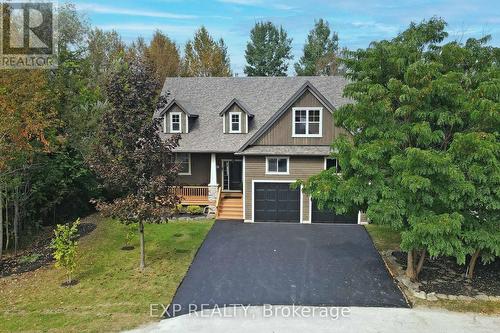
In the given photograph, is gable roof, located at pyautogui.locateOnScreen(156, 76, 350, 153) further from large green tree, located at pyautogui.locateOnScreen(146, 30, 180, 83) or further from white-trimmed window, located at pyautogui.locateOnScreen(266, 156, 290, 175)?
large green tree, located at pyautogui.locateOnScreen(146, 30, 180, 83)

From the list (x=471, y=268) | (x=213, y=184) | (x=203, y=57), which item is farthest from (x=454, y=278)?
(x=203, y=57)

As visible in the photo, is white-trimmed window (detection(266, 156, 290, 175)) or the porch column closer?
white-trimmed window (detection(266, 156, 290, 175))

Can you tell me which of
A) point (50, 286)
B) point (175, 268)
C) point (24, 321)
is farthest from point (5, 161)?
point (175, 268)

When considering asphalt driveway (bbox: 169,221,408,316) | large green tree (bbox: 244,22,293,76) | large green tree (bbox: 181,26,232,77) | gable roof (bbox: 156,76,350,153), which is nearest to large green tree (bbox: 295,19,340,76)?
large green tree (bbox: 244,22,293,76)

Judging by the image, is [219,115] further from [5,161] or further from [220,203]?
[5,161]

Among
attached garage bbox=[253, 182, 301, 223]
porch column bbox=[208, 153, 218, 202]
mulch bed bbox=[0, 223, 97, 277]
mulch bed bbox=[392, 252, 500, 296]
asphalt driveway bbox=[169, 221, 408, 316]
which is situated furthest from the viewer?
porch column bbox=[208, 153, 218, 202]

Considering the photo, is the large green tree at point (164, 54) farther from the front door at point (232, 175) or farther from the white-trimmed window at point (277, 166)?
the white-trimmed window at point (277, 166)
